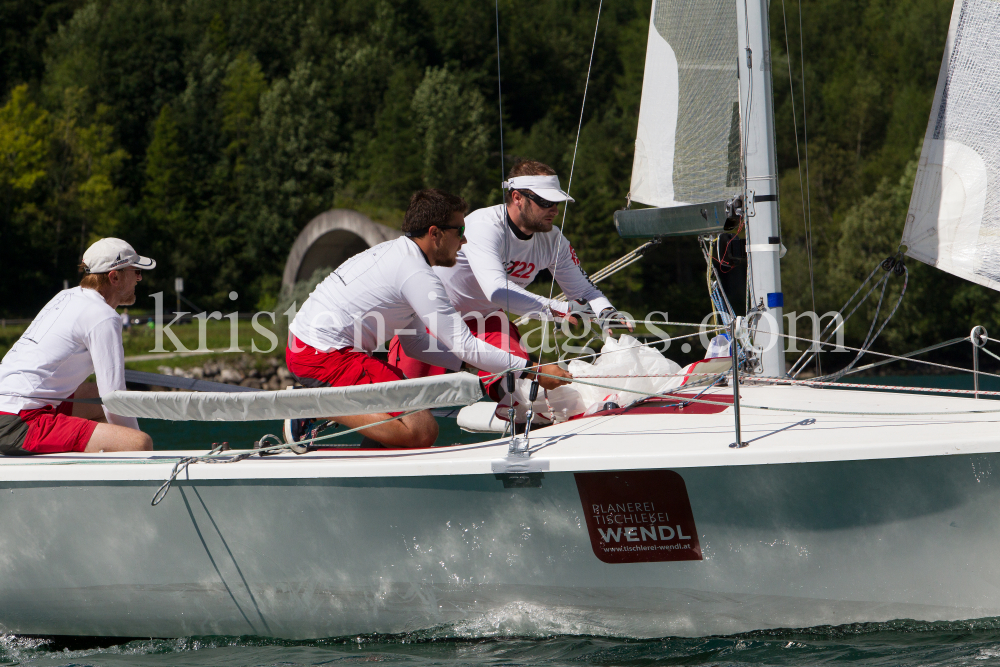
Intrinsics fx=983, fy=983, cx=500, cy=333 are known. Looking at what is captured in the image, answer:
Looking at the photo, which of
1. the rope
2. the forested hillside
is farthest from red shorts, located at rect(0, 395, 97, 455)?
the forested hillside

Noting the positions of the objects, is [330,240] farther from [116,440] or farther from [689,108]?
[116,440]

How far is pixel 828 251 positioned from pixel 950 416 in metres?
27.6

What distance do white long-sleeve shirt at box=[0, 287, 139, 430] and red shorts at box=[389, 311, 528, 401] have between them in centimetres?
115

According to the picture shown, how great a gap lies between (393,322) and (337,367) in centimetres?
27

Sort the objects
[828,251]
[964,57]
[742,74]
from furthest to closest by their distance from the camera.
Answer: [828,251]
[742,74]
[964,57]

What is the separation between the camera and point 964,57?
3932mm

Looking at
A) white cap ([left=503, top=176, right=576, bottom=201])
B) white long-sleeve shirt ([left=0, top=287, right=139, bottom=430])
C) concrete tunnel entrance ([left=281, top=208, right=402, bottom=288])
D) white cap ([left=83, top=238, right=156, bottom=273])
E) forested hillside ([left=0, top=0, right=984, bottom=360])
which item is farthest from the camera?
forested hillside ([left=0, top=0, right=984, bottom=360])

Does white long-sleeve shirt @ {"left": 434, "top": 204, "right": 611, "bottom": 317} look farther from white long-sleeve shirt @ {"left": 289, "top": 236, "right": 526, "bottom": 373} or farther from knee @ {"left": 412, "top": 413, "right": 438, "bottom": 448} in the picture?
knee @ {"left": 412, "top": 413, "right": 438, "bottom": 448}

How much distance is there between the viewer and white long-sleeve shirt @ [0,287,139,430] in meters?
3.44

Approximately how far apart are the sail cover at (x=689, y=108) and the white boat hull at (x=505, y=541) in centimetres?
183

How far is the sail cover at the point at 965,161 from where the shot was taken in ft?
12.5

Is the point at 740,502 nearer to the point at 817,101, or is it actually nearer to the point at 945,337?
the point at 945,337

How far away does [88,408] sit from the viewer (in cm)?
392

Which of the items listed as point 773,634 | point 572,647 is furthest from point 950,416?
point 572,647
